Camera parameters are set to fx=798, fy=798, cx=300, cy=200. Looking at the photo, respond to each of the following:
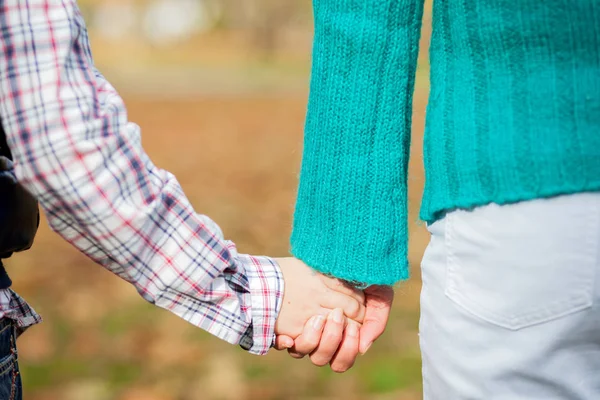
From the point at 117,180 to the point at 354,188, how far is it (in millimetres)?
432

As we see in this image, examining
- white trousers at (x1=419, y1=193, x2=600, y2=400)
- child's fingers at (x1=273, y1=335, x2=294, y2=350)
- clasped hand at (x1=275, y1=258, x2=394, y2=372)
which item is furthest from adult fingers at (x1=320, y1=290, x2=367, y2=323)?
white trousers at (x1=419, y1=193, x2=600, y2=400)

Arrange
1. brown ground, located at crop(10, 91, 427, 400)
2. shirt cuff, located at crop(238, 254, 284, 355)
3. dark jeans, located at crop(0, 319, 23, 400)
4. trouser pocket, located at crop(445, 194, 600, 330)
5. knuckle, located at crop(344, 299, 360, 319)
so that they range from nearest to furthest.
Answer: trouser pocket, located at crop(445, 194, 600, 330), dark jeans, located at crop(0, 319, 23, 400), shirt cuff, located at crop(238, 254, 284, 355), knuckle, located at crop(344, 299, 360, 319), brown ground, located at crop(10, 91, 427, 400)

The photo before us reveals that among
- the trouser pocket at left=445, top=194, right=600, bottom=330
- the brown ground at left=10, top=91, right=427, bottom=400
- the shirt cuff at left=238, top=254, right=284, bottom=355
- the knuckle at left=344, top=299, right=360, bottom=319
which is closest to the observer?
the trouser pocket at left=445, top=194, right=600, bottom=330

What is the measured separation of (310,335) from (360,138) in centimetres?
48

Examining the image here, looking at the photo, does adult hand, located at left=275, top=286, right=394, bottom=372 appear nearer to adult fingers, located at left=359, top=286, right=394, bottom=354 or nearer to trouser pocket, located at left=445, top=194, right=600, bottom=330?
adult fingers, located at left=359, top=286, right=394, bottom=354

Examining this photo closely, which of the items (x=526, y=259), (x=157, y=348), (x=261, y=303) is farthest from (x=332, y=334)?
(x=157, y=348)

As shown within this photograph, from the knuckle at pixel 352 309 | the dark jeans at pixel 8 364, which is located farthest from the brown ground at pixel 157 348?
the dark jeans at pixel 8 364

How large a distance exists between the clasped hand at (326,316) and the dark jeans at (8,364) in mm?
529

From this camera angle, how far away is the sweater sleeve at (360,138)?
4.68ft

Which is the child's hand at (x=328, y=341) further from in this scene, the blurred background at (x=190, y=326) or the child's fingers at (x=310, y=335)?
the blurred background at (x=190, y=326)

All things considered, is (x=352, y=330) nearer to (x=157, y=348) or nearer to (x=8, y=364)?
(x=8, y=364)

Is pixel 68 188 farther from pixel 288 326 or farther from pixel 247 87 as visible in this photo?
pixel 247 87

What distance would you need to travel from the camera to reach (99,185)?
4.33 ft

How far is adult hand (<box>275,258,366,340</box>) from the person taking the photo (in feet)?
5.52
